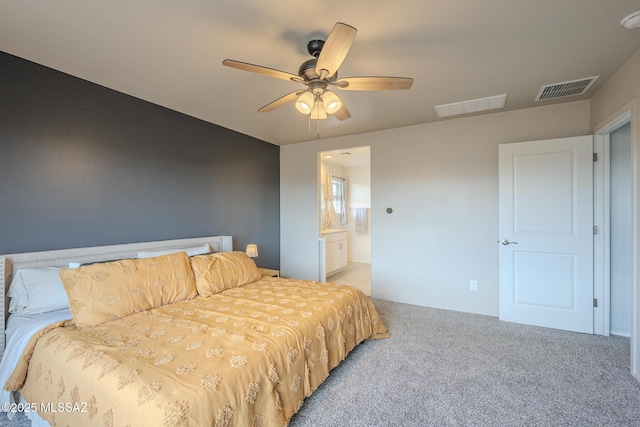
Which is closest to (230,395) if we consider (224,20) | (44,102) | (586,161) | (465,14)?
(224,20)

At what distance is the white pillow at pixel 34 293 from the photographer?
193cm

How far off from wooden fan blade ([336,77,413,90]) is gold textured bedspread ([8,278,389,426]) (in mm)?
1614

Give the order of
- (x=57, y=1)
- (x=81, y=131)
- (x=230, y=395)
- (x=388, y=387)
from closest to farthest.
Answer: (x=230, y=395)
(x=57, y=1)
(x=388, y=387)
(x=81, y=131)

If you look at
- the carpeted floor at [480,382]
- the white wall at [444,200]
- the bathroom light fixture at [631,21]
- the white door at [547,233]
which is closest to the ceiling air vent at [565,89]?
the white wall at [444,200]

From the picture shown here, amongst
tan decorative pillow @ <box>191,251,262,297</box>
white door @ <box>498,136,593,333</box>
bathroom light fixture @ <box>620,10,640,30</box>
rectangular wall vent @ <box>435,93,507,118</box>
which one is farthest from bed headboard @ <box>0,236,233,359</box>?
bathroom light fixture @ <box>620,10,640,30</box>

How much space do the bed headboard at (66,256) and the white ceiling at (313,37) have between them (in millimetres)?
1491

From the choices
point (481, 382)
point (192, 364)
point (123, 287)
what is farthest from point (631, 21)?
point (123, 287)

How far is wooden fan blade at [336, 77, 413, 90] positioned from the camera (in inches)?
69.4

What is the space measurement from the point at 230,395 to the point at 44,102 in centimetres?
266

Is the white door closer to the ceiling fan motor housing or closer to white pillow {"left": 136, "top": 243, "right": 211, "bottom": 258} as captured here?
the ceiling fan motor housing

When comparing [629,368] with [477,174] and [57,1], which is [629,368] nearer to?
[477,174]

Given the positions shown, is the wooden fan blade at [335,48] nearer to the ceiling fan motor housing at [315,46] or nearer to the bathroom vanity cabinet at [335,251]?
the ceiling fan motor housing at [315,46]

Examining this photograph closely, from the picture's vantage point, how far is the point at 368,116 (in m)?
3.37

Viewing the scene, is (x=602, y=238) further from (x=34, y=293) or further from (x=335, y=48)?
(x=34, y=293)
